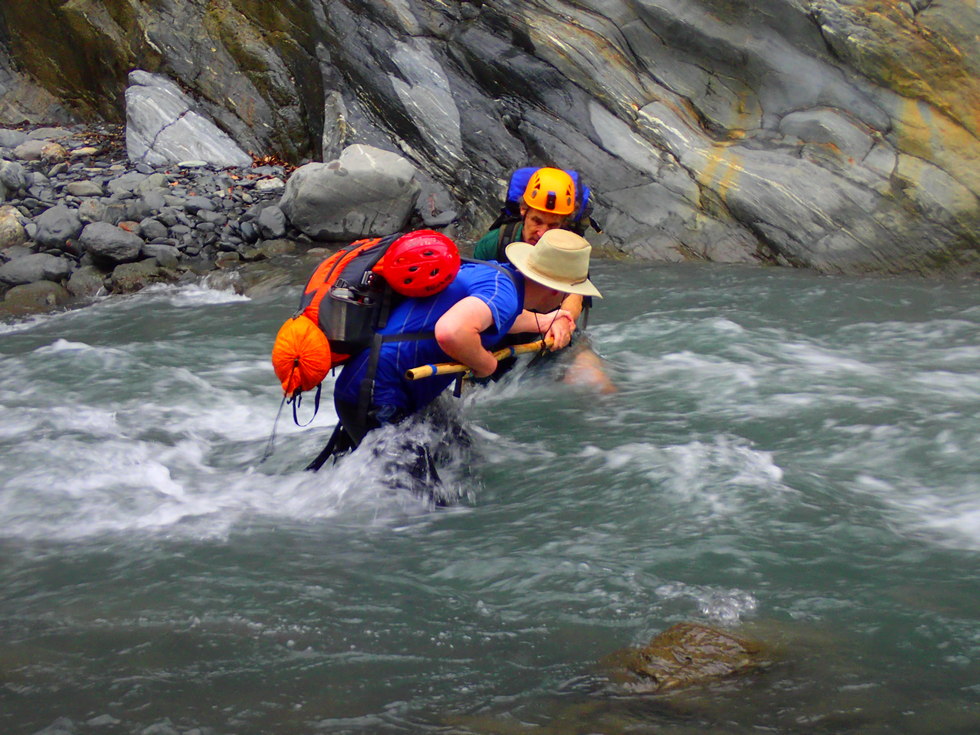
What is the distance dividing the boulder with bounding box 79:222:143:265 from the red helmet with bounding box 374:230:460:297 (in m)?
7.81

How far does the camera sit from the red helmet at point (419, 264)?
4.29m

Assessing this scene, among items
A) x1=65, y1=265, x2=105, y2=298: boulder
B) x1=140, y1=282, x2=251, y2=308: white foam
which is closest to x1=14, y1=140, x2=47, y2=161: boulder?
x1=65, y1=265, x2=105, y2=298: boulder

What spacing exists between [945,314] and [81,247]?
9.43 m

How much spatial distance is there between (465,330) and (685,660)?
5.53 ft

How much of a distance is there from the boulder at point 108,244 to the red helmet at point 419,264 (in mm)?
7807

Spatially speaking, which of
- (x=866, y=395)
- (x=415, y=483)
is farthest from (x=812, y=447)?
(x=415, y=483)

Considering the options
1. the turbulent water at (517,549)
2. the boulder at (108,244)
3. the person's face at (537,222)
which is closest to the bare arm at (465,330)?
the turbulent water at (517,549)

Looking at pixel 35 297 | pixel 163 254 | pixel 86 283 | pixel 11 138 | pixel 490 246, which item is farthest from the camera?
pixel 11 138

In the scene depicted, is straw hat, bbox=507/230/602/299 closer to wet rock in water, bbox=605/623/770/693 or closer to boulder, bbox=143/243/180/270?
wet rock in water, bbox=605/623/770/693

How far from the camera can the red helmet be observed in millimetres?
4285

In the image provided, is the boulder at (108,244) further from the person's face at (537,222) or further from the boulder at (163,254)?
the person's face at (537,222)

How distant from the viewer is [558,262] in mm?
4562

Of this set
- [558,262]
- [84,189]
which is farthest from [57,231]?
[558,262]

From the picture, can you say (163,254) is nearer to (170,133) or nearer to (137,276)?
(137,276)
